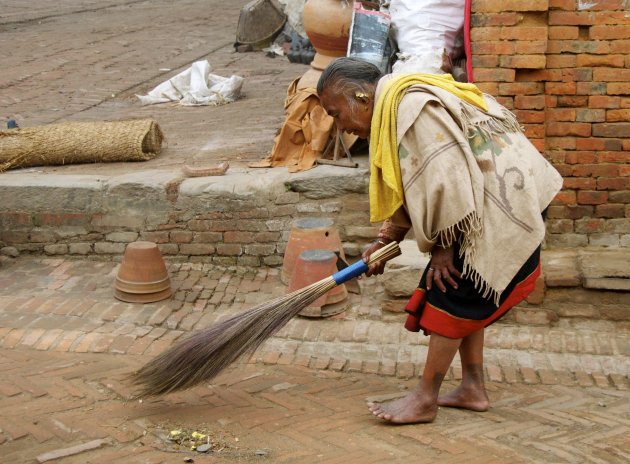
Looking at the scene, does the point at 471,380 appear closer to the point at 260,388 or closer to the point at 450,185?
the point at 260,388

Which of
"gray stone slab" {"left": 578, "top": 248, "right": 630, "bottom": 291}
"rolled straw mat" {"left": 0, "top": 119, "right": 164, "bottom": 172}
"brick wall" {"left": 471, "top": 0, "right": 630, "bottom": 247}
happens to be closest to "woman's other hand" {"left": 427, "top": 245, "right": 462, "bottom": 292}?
"gray stone slab" {"left": 578, "top": 248, "right": 630, "bottom": 291}

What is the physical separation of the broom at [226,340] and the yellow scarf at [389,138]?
33 centimetres

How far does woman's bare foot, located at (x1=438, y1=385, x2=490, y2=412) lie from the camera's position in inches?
166

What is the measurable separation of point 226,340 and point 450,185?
1.25m

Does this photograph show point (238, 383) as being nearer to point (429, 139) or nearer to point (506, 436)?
point (506, 436)

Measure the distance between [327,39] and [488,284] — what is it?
3721 mm

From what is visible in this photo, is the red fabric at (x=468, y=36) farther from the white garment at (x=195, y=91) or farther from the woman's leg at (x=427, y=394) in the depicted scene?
the white garment at (x=195, y=91)

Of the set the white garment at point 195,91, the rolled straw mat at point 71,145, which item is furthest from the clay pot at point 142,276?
the white garment at point 195,91

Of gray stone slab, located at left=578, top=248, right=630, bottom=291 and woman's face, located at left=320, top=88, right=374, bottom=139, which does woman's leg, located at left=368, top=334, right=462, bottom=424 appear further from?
gray stone slab, located at left=578, top=248, right=630, bottom=291

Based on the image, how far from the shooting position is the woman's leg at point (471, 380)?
4.21 m

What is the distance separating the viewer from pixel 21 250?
6.32m

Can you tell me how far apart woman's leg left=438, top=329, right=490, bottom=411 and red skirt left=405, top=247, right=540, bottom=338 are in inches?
12.0

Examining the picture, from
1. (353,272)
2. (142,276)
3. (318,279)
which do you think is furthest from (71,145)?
(353,272)

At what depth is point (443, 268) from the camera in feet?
12.2
